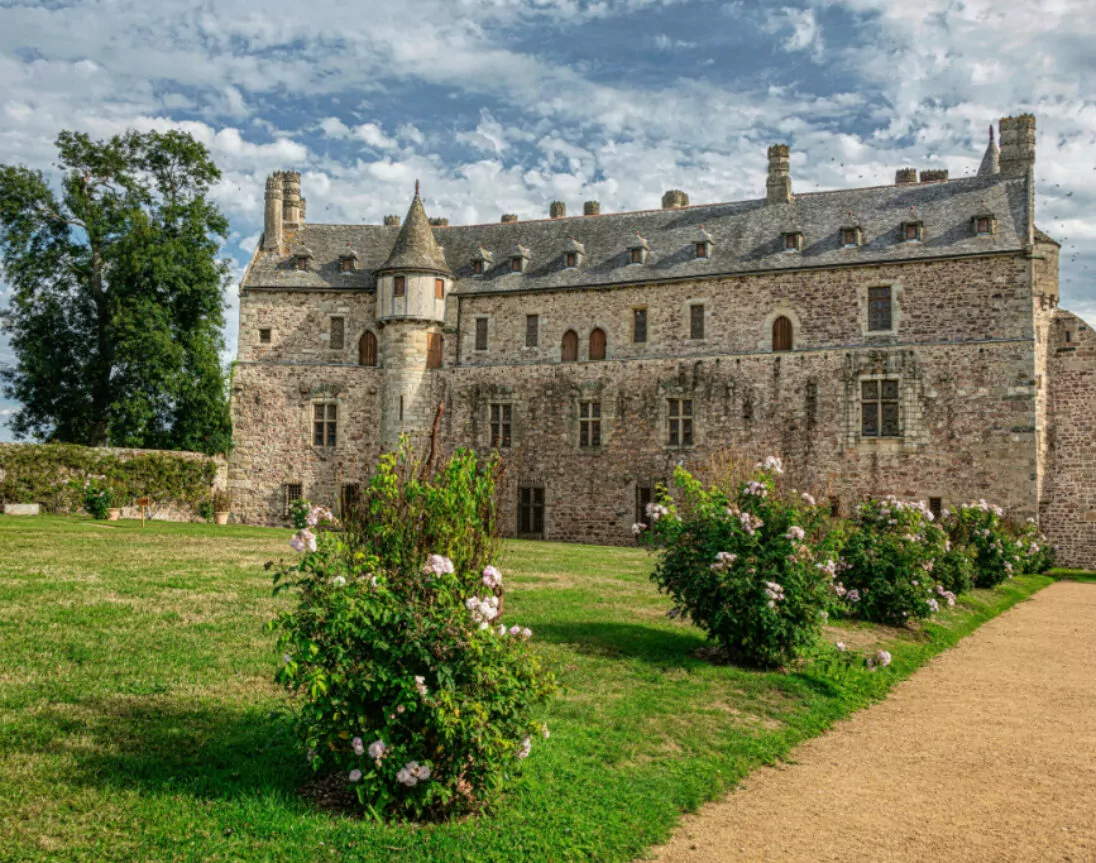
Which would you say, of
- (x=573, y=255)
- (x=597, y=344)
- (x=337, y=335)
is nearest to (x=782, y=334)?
(x=597, y=344)

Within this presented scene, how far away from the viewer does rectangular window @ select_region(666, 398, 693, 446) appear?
30531mm

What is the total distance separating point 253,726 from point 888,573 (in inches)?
422

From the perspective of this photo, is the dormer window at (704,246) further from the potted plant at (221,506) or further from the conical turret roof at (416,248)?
the potted plant at (221,506)

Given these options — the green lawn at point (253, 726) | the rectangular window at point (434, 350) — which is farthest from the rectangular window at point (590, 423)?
the green lawn at point (253, 726)

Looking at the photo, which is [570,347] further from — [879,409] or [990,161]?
[990,161]

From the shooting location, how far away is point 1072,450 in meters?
28.2

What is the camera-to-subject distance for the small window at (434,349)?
3291 centimetres

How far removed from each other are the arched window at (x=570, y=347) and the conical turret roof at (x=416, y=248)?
507 cm

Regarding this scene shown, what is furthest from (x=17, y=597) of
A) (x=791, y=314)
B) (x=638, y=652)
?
(x=791, y=314)

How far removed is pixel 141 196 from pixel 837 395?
27333 millimetres

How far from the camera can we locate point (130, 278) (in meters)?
34.1

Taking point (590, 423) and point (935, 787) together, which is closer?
point (935, 787)

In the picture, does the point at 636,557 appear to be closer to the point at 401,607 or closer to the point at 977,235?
the point at 977,235

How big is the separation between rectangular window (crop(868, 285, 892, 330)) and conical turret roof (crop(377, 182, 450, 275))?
48.5 feet
